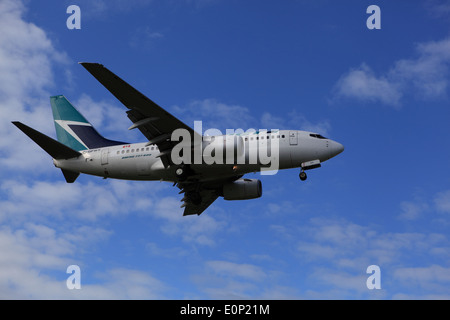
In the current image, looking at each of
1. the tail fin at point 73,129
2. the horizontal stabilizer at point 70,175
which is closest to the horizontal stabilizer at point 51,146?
the horizontal stabilizer at point 70,175

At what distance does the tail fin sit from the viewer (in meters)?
46.9

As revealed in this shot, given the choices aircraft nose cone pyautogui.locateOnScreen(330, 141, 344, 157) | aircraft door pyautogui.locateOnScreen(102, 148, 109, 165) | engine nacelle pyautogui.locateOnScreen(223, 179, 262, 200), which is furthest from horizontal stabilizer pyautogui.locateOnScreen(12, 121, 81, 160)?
aircraft nose cone pyautogui.locateOnScreen(330, 141, 344, 157)

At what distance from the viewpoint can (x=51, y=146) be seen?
43.2m

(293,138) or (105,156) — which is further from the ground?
(293,138)

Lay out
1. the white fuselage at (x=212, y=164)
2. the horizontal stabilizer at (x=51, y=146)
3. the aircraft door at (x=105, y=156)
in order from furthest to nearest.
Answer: the aircraft door at (x=105, y=156), the horizontal stabilizer at (x=51, y=146), the white fuselage at (x=212, y=164)

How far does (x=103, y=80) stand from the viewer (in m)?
34.8

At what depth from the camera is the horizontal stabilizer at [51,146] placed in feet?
132

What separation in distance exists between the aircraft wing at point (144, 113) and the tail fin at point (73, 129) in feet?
22.3

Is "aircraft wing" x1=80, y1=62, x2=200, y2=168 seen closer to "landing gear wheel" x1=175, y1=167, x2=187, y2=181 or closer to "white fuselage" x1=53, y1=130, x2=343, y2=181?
"landing gear wheel" x1=175, y1=167, x2=187, y2=181

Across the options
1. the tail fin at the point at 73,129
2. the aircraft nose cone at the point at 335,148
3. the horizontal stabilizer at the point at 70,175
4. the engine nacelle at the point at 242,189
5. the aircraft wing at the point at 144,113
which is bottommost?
the engine nacelle at the point at 242,189

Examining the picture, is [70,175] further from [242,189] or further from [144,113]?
[242,189]

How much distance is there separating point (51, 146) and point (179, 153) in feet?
37.5

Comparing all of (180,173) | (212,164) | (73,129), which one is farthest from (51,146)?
(212,164)

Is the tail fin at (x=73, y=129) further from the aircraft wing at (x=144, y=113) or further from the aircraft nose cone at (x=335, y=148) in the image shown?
the aircraft nose cone at (x=335, y=148)
